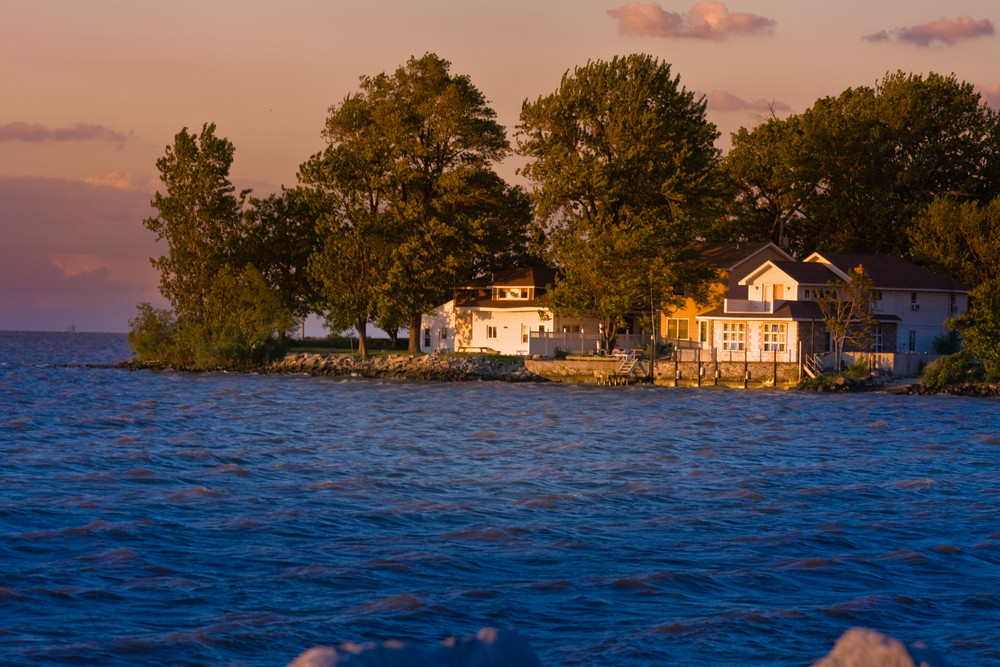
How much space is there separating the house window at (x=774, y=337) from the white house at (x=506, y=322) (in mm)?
13744

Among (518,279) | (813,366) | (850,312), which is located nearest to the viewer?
(850,312)

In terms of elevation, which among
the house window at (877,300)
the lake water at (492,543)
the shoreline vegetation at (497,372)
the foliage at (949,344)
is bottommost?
the lake water at (492,543)

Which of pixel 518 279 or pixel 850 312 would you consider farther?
pixel 518 279

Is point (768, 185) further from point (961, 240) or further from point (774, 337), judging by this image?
point (774, 337)

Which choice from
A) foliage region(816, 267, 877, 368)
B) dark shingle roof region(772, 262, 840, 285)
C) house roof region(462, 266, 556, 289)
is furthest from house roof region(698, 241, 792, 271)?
house roof region(462, 266, 556, 289)

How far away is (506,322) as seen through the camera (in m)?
78.6

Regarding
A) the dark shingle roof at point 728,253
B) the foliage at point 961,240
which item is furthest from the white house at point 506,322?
the foliage at point 961,240

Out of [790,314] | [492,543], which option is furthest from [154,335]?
[492,543]

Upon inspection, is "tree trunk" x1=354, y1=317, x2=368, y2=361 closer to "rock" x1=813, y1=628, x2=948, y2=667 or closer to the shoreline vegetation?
the shoreline vegetation

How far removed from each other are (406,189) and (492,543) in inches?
2543

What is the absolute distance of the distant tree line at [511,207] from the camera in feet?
234

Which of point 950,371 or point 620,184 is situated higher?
point 620,184

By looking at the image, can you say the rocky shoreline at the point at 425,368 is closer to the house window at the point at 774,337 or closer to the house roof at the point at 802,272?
the house window at the point at 774,337

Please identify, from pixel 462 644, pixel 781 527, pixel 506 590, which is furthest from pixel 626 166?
pixel 462 644
